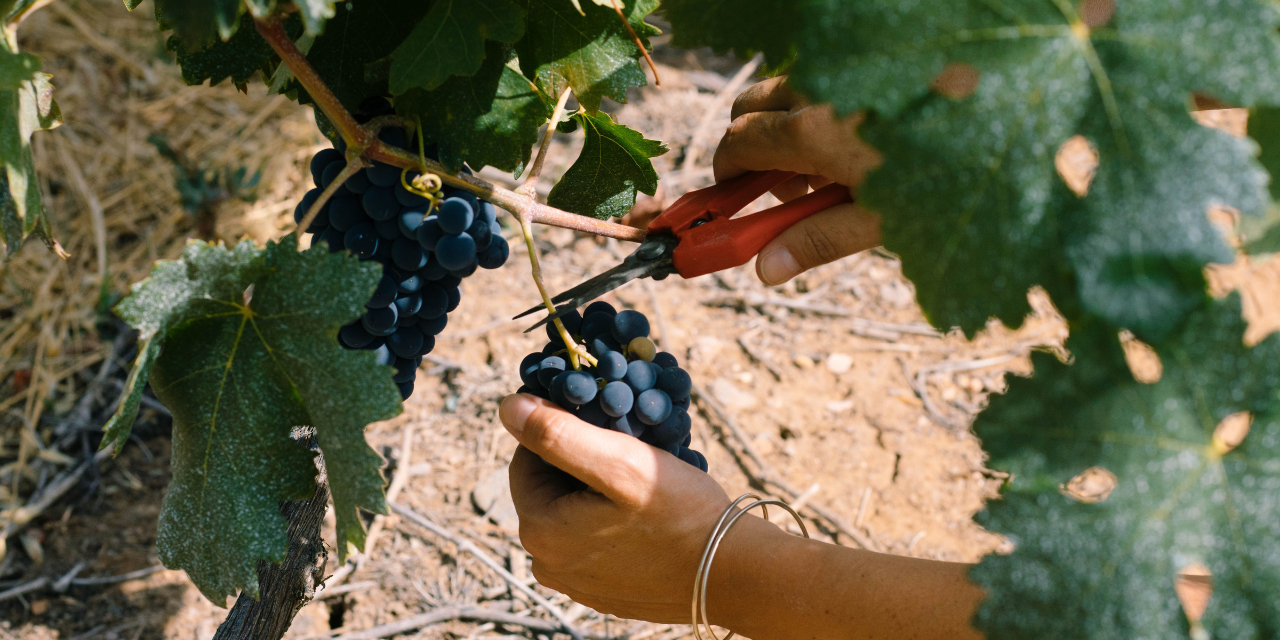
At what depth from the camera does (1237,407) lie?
25.7 inches

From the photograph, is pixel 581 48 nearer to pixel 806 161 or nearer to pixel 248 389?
pixel 806 161

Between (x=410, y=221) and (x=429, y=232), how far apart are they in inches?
1.0

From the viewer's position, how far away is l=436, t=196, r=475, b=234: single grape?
0.98 meters

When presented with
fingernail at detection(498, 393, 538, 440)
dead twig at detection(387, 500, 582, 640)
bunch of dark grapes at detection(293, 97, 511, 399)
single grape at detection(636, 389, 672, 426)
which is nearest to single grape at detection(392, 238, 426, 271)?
bunch of dark grapes at detection(293, 97, 511, 399)

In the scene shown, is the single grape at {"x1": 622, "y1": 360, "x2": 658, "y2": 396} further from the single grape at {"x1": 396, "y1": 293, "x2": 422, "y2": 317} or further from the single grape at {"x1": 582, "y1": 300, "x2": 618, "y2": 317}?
the single grape at {"x1": 396, "y1": 293, "x2": 422, "y2": 317}

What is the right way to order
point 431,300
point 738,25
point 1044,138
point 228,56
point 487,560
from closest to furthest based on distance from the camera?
point 1044,138 < point 738,25 < point 228,56 < point 431,300 < point 487,560

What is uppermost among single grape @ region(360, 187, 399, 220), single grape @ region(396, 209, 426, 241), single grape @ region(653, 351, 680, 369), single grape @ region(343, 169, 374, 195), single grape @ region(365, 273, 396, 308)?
single grape @ region(343, 169, 374, 195)

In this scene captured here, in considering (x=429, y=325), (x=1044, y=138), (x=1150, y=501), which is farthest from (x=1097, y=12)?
(x=429, y=325)

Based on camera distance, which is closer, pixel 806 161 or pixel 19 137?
pixel 19 137

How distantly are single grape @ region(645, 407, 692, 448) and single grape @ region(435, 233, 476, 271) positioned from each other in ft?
1.11

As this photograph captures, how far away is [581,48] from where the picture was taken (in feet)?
3.31

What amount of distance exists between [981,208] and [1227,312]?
219 mm

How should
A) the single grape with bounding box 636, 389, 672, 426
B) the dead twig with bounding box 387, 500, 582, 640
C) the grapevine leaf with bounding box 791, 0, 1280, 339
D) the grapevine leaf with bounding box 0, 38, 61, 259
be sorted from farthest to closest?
the dead twig with bounding box 387, 500, 582, 640
the single grape with bounding box 636, 389, 672, 426
the grapevine leaf with bounding box 0, 38, 61, 259
the grapevine leaf with bounding box 791, 0, 1280, 339

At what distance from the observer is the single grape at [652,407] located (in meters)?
1.05
